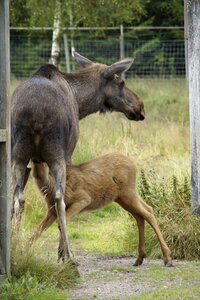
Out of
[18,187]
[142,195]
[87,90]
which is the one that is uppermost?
[87,90]

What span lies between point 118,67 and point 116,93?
0.34m

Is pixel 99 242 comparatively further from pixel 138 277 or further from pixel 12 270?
pixel 12 270

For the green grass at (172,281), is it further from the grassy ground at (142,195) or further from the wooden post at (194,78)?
the wooden post at (194,78)

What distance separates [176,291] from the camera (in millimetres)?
7805

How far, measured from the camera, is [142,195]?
Result: 33.8 ft

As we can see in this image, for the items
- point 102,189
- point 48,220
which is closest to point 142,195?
point 102,189

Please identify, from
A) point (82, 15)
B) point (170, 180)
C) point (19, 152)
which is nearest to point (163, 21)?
point (82, 15)

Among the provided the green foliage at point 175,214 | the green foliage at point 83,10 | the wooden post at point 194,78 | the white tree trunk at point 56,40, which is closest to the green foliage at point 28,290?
the green foliage at point 175,214

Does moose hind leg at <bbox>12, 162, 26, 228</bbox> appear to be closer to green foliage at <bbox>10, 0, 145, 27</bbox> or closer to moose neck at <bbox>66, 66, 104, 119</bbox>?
moose neck at <bbox>66, 66, 104, 119</bbox>

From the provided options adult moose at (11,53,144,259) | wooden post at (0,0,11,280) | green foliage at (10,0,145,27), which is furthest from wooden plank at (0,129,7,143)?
green foliage at (10,0,145,27)

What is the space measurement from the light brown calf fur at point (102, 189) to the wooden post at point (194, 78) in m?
0.67

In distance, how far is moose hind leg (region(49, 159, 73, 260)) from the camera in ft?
27.5

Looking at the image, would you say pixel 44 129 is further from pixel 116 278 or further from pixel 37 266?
pixel 116 278

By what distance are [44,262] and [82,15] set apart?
13509mm
